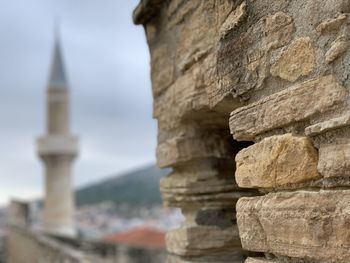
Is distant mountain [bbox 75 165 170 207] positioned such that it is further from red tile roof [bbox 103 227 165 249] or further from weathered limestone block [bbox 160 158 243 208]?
weathered limestone block [bbox 160 158 243 208]

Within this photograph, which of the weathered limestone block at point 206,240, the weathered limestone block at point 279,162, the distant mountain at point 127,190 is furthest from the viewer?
the distant mountain at point 127,190

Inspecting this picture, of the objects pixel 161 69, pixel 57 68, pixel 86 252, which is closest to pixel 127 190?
pixel 57 68

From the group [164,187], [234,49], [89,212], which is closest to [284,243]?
[234,49]

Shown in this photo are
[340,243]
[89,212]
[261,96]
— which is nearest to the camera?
[340,243]

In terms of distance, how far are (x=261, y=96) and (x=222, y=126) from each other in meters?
0.94

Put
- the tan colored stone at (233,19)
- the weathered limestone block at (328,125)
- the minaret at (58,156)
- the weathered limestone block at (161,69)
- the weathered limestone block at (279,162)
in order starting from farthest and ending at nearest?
the minaret at (58,156) < the weathered limestone block at (161,69) < the tan colored stone at (233,19) < the weathered limestone block at (279,162) < the weathered limestone block at (328,125)

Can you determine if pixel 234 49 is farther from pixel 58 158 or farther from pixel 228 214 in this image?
pixel 58 158

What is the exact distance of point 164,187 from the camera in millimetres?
3146

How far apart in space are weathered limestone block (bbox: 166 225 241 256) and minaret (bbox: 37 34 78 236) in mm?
22037

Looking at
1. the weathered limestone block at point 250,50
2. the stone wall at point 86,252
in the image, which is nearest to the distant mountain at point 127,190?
the stone wall at point 86,252

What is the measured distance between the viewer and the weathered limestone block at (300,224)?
159 centimetres

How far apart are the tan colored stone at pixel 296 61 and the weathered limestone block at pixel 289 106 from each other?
51mm

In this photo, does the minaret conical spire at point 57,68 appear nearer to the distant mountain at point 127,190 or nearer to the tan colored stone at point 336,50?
the distant mountain at point 127,190

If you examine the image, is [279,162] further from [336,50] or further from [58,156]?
[58,156]
